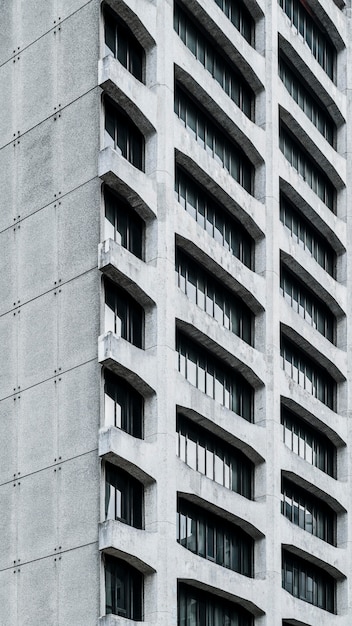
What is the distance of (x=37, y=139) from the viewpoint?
54688mm

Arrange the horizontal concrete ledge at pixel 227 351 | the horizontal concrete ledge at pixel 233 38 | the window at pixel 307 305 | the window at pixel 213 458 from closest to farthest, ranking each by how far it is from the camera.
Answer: the window at pixel 213 458 → the horizontal concrete ledge at pixel 227 351 → the horizontal concrete ledge at pixel 233 38 → the window at pixel 307 305

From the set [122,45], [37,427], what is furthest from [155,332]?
[122,45]

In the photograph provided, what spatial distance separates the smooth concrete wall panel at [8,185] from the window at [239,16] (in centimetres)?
1130

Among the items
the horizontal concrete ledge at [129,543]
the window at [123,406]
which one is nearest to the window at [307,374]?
the window at [123,406]

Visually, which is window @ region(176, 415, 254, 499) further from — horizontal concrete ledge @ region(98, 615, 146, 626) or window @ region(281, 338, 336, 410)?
horizontal concrete ledge @ region(98, 615, 146, 626)

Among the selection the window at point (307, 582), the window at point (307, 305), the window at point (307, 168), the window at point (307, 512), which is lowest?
the window at point (307, 582)

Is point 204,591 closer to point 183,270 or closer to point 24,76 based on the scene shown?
point 183,270

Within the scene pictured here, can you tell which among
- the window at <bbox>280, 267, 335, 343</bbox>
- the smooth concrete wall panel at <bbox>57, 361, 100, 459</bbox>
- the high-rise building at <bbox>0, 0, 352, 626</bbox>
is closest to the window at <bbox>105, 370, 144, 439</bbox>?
the high-rise building at <bbox>0, 0, 352, 626</bbox>

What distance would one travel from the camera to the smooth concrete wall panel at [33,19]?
55.2 metres

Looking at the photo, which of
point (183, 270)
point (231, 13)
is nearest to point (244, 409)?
point (183, 270)

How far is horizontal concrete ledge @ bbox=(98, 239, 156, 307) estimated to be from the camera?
5019cm

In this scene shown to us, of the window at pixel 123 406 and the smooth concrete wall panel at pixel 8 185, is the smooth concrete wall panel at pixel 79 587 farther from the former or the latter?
the smooth concrete wall panel at pixel 8 185

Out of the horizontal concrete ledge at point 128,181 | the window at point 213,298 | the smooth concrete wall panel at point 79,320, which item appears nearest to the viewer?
the smooth concrete wall panel at point 79,320

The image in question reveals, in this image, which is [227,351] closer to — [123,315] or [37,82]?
[123,315]
